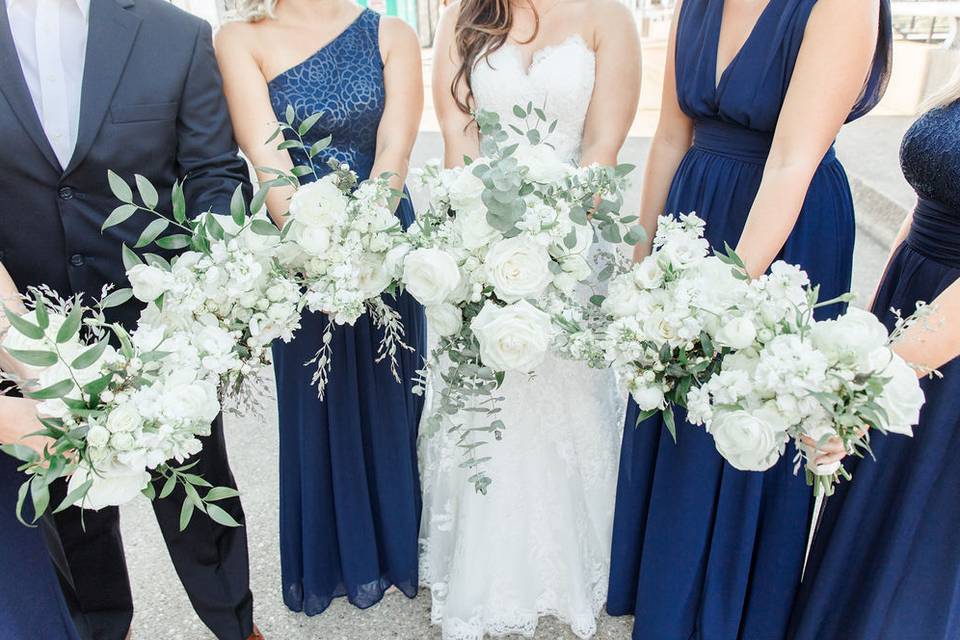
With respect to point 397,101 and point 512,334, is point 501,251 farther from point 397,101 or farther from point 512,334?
point 397,101

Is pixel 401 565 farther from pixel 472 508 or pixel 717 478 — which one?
pixel 717 478

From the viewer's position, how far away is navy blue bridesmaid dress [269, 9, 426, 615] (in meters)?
2.25

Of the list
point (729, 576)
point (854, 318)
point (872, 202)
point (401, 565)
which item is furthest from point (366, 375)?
point (872, 202)

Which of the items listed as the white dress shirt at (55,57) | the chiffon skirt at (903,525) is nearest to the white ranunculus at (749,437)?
the chiffon skirt at (903,525)

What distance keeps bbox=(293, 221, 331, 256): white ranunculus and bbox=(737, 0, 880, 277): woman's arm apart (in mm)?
1012

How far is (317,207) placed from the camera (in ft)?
4.78

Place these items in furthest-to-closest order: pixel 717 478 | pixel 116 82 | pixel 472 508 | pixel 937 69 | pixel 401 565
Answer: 1. pixel 937 69
2. pixel 401 565
3. pixel 472 508
4. pixel 717 478
5. pixel 116 82

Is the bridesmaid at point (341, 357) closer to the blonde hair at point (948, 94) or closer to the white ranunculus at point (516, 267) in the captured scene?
the white ranunculus at point (516, 267)

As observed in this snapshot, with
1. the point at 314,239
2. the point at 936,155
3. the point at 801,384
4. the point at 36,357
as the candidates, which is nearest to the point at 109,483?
the point at 36,357

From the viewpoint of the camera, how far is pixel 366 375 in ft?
7.75

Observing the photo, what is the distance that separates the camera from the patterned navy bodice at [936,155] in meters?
1.71

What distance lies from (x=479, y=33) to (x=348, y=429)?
1301 millimetres

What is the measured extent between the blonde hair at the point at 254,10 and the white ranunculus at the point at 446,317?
1264 mm

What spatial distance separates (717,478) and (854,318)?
3.43 ft
